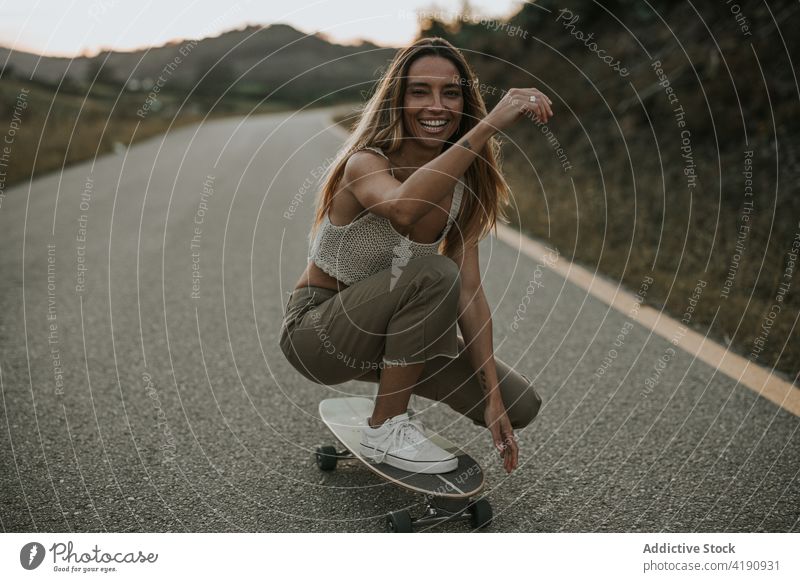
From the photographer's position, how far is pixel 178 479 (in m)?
2.83

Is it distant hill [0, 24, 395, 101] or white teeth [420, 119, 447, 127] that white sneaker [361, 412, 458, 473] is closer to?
white teeth [420, 119, 447, 127]

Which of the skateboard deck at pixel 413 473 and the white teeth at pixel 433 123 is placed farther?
the white teeth at pixel 433 123

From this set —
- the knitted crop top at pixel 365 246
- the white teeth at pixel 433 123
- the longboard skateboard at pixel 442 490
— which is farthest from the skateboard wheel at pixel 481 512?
the white teeth at pixel 433 123

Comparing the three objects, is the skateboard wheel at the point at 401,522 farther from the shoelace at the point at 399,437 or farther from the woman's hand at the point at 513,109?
the woman's hand at the point at 513,109

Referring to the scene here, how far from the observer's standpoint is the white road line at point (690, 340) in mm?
3543

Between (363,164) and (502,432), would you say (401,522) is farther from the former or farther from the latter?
(363,164)

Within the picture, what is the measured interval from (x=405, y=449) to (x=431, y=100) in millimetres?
1101

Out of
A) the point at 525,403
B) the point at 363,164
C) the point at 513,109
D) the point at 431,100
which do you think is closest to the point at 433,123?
the point at 431,100

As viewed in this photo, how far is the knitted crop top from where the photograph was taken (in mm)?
2799

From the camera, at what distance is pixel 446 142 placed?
2805 millimetres

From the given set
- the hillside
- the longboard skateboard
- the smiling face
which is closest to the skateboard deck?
the longboard skateboard
